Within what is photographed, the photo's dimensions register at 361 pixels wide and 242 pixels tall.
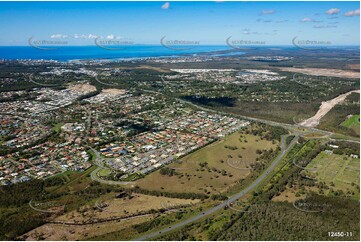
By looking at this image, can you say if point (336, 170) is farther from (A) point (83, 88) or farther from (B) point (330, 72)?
(B) point (330, 72)

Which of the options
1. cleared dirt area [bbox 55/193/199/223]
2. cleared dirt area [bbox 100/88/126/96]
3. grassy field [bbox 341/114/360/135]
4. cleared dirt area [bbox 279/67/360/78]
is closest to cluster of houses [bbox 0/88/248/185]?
cleared dirt area [bbox 55/193/199/223]

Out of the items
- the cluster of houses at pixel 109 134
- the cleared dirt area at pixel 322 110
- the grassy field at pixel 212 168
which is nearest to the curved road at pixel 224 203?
the grassy field at pixel 212 168

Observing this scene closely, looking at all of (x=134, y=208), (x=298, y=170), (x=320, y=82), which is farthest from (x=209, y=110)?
(x=320, y=82)

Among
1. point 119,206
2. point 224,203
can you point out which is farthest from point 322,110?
point 119,206

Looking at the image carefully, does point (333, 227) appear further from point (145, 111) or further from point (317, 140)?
point (145, 111)

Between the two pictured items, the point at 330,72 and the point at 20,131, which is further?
the point at 330,72
